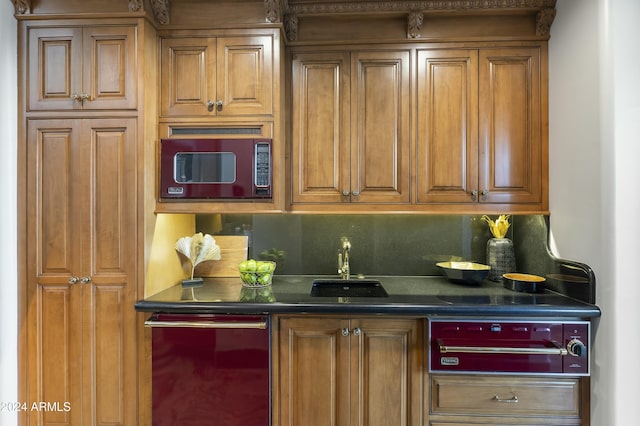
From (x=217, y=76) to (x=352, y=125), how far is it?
2.63 feet

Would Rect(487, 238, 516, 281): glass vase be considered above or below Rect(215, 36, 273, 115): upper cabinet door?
below

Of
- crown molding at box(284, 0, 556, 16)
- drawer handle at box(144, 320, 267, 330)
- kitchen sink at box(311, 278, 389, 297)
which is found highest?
crown molding at box(284, 0, 556, 16)

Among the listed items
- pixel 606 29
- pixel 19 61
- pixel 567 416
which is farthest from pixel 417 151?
pixel 19 61

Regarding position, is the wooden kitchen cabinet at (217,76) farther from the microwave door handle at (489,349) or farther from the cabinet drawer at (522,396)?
the cabinet drawer at (522,396)

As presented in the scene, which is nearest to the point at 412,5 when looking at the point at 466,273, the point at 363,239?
the point at 363,239

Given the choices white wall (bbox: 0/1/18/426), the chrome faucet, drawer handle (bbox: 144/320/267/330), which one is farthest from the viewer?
the chrome faucet

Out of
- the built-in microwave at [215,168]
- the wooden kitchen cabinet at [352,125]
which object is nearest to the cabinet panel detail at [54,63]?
the built-in microwave at [215,168]

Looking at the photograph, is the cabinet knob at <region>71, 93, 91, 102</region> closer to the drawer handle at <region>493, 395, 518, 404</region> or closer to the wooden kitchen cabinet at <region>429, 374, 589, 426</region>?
the wooden kitchen cabinet at <region>429, 374, 589, 426</region>

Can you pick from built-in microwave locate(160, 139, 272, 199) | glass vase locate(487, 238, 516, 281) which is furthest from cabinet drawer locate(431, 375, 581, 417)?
built-in microwave locate(160, 139, 272, 199)

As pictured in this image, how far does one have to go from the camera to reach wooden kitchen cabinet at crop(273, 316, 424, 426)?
153 cm

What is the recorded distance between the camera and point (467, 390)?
1507 mm

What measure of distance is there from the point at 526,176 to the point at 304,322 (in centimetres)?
148

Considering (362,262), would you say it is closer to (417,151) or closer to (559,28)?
(417,151)

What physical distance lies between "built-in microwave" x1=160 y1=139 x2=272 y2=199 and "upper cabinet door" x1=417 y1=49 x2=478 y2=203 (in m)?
0.91
